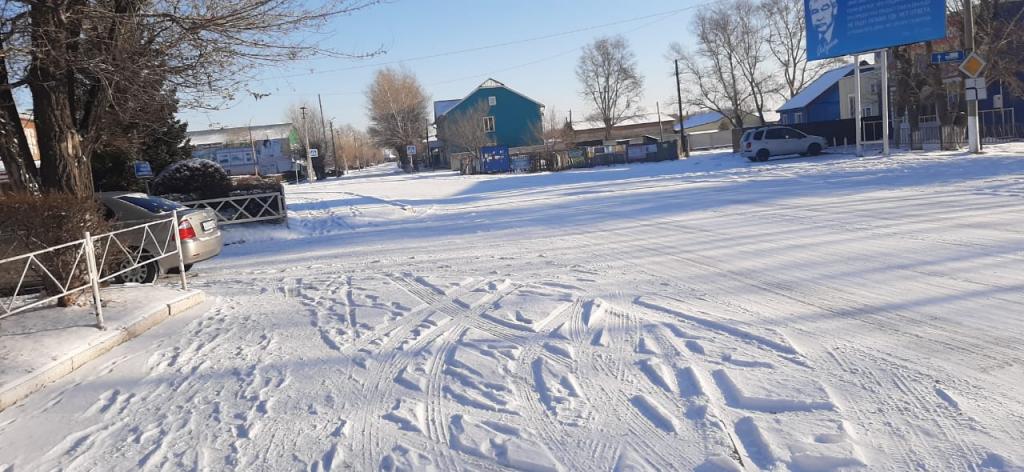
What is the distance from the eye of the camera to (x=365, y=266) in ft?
37.4

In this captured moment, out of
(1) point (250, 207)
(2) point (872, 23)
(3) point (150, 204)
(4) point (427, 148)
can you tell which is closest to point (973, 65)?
(2) point (872, 23)

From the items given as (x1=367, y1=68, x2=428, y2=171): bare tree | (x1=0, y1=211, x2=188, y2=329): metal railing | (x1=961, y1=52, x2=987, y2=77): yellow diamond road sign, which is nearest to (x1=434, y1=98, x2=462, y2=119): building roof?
(x1=367, y1=68, x2=428, y2=171): bare tree

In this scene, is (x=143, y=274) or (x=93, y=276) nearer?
(x=93, y=276)

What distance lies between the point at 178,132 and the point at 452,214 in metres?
12.4

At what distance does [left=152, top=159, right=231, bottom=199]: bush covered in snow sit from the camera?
19.0 meters

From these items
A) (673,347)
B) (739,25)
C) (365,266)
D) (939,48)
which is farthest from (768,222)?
(739,25)

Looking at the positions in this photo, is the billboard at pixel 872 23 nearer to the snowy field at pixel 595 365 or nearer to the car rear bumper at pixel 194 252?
the snowy field at pixel 595 365

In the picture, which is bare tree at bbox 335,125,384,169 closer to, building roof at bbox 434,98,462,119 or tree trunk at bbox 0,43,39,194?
building roof at bbox 434,98,462,119

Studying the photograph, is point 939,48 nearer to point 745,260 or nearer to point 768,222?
point 768,222

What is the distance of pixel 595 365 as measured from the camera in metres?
5.45

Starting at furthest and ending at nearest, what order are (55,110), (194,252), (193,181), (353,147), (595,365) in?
(353,147), (193,181), (194,252), (55,110), (595,365)

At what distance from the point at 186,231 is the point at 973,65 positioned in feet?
78.0

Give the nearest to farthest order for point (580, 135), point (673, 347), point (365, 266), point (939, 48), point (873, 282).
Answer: point (673, 347) → point (873, 282) → point (365, 266) → point (939, 48) → point (580, 135)

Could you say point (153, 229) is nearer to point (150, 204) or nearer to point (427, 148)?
point (150, 204)
